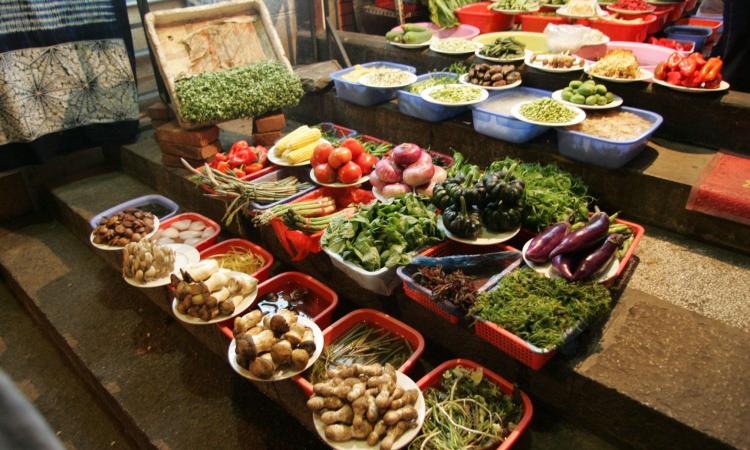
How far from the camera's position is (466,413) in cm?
261

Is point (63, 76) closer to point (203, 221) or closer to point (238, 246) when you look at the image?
point (203, 221)

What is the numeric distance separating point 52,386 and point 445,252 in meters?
3.39

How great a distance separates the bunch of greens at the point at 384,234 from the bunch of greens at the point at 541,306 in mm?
648

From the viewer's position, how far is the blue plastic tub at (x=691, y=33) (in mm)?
6723

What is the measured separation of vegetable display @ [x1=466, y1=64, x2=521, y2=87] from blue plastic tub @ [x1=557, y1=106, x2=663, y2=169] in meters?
1.06

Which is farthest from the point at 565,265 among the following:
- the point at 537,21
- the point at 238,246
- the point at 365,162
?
the point at 537,21

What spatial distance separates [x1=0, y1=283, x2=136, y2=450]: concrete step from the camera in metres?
3.52

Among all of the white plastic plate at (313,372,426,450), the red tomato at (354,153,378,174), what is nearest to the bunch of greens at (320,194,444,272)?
the red tomato at (354,153,378,174)

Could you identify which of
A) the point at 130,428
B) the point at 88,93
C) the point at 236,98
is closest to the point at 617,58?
the point at 236,98

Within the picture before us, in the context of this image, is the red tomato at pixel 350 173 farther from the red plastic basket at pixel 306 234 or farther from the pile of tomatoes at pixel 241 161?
the pile of tomatoes at pixel 241 161

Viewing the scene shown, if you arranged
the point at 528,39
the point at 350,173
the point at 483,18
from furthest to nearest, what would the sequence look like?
the point at 483,18
the point at 528,39
the point at 350,173

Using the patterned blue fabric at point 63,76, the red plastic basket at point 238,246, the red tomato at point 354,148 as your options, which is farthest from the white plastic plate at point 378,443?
the patterned blue fabric at point 63,76

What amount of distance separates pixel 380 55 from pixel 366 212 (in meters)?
3.70

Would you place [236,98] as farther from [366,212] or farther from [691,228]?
[691,228]
